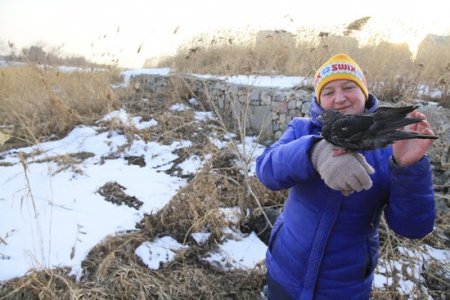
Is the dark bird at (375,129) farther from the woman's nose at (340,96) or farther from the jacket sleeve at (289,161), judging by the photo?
the woman's nose at (340,96)

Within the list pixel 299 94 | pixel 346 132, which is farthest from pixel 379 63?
pixel 346 132

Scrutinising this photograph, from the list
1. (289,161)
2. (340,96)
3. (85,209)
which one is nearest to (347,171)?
(289,161)

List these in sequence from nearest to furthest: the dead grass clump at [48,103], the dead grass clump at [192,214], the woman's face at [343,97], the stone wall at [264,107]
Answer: the woman's face at [343,97] < the dead grass clump at [192,214] < the stone wall at [264,107] < the dead grass clump at [48,103]

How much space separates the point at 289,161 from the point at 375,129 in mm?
323

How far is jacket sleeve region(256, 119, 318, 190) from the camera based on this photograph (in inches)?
45.0

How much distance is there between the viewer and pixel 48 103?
612 cm

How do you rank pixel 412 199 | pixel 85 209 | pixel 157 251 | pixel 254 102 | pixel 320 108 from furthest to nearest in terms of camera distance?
pixel 254 102
pixel 85 209
pixel 157 251
pixel 320 108
pixel 412 199

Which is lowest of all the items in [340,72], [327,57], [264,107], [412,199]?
[264,107]

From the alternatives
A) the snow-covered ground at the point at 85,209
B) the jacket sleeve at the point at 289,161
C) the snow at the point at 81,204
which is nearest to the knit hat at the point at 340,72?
the jacket sleeve at the point at 289,161

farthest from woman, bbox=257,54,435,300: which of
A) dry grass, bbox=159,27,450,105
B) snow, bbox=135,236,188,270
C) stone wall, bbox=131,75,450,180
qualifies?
dry grass, bbox=159,27,450,105

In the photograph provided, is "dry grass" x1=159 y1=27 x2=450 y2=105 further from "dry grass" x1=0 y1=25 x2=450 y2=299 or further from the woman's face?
the woman's face

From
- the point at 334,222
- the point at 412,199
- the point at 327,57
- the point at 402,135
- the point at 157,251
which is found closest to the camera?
the point at 402,135

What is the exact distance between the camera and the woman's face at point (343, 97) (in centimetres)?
133

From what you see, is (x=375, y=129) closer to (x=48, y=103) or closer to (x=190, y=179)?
(x=190, y=179)
